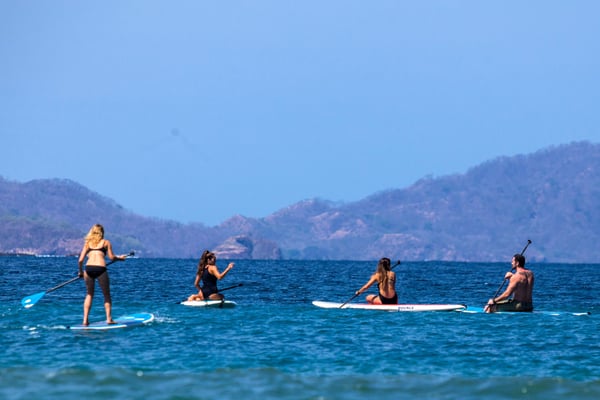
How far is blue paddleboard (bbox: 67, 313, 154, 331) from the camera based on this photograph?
2297 centimetres

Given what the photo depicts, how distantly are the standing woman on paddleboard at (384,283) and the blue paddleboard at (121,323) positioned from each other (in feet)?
24.0

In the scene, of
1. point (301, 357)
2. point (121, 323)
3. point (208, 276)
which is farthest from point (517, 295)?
point (121, 323)

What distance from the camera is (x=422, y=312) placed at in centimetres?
3050

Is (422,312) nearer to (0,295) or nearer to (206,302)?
(206,302)

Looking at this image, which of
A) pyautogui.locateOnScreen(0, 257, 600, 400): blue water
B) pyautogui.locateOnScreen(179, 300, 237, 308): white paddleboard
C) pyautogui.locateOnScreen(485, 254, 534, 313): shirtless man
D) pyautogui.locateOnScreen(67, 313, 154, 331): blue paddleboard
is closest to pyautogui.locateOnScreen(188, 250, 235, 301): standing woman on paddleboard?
pyautogui.locateOnScreen(179, 300, 237, 308): white paddleboard

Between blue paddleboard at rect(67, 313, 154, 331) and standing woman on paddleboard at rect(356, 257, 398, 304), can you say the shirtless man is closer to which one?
standing woman on paddleboard at rect(356, 257, 398, 304)

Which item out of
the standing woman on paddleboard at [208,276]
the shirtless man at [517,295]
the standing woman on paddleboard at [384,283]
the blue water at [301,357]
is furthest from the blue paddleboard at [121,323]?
the shirtless man at [517,295]

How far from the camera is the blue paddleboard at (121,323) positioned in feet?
75.4

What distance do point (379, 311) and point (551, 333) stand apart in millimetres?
7010

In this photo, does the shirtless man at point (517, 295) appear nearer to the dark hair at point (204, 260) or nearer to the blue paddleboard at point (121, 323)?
the dark hair at point (204, 260)

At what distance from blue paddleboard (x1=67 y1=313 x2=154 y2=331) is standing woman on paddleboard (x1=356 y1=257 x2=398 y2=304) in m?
7.32

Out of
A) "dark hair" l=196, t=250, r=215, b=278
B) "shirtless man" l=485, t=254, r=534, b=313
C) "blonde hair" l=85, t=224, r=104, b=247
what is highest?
"blonde hair" l=85, t=224, r=104, b=247

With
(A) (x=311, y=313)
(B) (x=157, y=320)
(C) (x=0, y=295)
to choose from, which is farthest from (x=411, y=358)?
(C) (x=0, y=295)

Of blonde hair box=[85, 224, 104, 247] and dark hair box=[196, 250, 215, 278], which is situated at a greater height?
blonde hair box=[85, 224, 104, 247]
